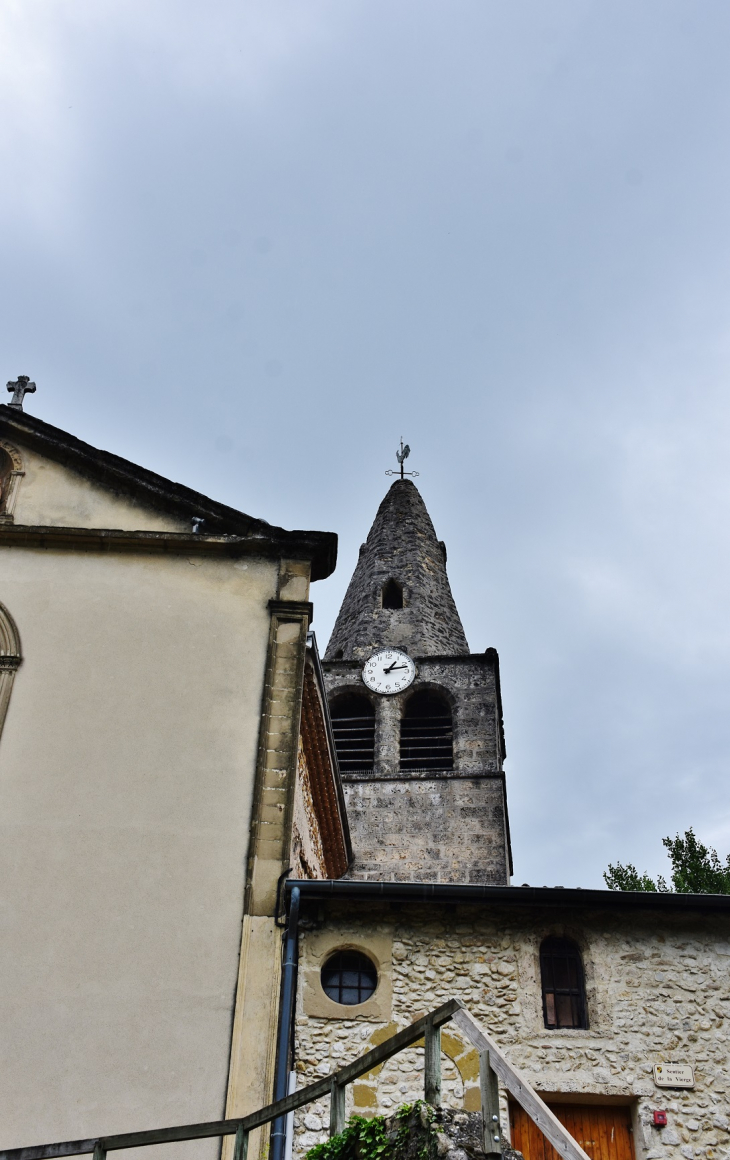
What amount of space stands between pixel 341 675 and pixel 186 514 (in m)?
12.9

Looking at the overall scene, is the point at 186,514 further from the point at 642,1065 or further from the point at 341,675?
the point at 341,675

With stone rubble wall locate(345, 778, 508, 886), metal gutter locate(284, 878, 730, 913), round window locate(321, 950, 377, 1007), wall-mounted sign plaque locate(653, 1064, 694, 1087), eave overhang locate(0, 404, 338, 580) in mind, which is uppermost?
stone rubble wall locate(345, 778, 508, 886)

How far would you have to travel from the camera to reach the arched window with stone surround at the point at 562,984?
328 inches

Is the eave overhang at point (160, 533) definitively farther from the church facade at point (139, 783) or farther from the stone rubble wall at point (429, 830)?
the stone rubble wall at point (429, 830)

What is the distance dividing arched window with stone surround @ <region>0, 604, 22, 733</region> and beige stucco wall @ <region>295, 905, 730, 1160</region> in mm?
3382

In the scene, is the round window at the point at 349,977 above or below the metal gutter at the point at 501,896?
below

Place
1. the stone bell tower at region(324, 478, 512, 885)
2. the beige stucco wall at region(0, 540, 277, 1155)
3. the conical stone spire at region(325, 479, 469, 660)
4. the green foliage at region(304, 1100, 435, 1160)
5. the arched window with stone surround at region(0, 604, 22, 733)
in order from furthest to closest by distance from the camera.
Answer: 1. the conical stone spire at region(325, 479, 469, 660)
2. the stone bell tower at region(324, 478, 512, 885)
3. the arched window with stone surround at region(0, 604, 22, 733)
4. the beige stucco wall at region(0, 540, 277, 1155)
5. the green foliage at region(304, 1100, 435, 1160)

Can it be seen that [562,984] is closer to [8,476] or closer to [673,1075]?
[673,1075]

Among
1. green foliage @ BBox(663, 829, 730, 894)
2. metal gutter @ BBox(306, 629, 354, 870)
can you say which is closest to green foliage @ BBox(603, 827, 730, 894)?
green foliage @ BBox(663, 829, 730, 894)

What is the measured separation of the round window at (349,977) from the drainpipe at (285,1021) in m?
0.39

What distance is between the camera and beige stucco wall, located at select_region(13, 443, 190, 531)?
416 inches

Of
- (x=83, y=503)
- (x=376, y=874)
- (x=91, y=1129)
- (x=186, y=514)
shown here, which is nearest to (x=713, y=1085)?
(x=91, y=1129)

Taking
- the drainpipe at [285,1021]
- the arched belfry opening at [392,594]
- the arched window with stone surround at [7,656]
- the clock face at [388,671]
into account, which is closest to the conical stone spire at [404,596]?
the arched belfry opening at [392,594]

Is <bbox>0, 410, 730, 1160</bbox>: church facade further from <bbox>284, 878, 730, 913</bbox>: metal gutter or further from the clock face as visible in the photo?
the clock face
